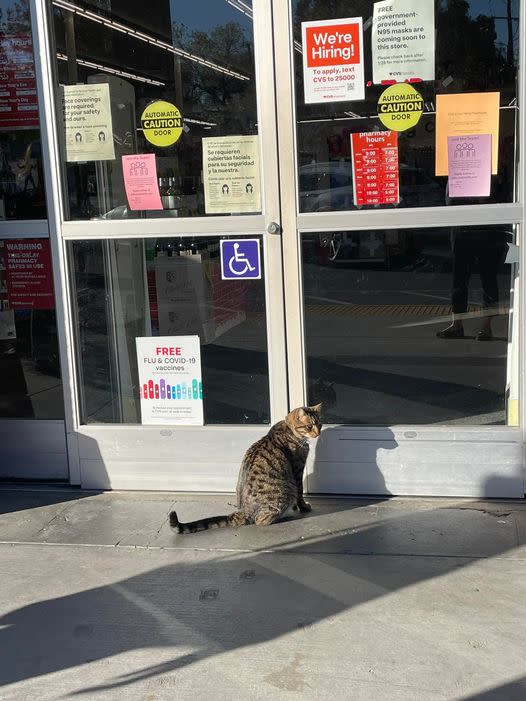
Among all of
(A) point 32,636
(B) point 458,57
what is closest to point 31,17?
(B) point 458,57

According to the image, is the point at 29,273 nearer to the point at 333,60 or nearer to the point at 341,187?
the point at 341,187

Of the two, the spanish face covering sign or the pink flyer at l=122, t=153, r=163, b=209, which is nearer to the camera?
the pink flyer at l=122, t=153, r=163, b=209

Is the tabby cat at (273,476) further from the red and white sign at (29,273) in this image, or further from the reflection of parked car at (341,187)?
the red and white sign at (29,273)

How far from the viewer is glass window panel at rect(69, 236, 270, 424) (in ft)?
17.5

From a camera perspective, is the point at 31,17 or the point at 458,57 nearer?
the point at 458,57

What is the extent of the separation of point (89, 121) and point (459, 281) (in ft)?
8.01

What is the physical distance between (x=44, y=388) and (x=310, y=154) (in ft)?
7.59

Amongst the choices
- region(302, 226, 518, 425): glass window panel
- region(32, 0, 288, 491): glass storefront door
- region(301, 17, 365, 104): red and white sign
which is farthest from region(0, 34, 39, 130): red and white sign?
region(302, 226, 518, 425): glass window panel

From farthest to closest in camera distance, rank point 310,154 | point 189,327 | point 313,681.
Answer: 1. point 189,327
2. point 310,154
3. point 313,681

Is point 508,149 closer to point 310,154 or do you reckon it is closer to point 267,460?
point 310,154

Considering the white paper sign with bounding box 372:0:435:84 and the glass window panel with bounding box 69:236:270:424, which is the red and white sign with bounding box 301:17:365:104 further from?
the glass window panel with bounding box 69:236:270:424

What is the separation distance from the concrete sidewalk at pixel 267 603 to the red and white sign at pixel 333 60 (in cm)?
242

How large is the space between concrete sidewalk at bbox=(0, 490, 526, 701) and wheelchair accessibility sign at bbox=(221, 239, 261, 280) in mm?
1400

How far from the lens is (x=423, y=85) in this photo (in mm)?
4863
